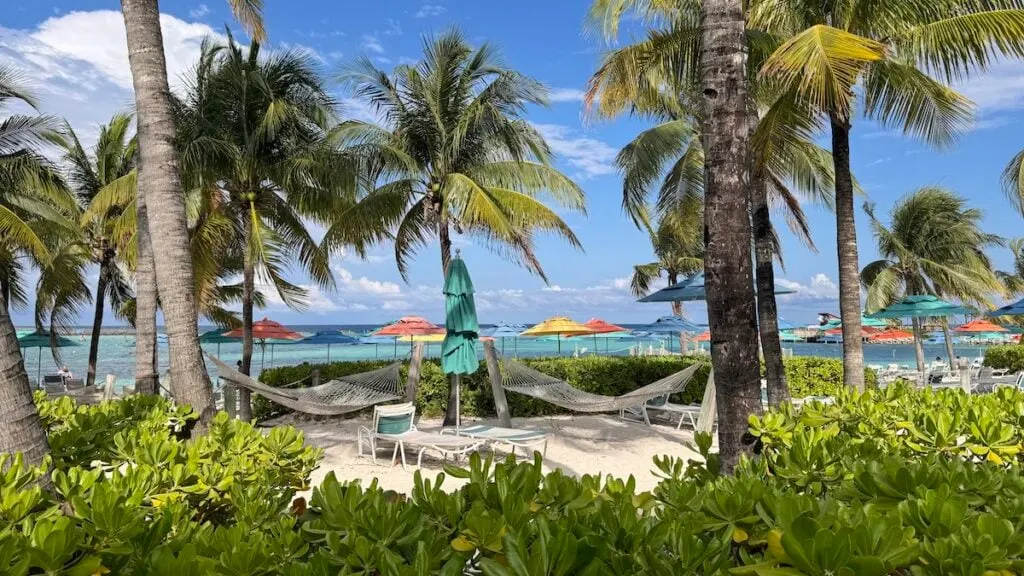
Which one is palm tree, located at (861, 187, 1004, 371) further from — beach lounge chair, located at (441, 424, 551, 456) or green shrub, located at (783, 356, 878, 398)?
beach lounge chair, located at (441, 424, 551, 456)

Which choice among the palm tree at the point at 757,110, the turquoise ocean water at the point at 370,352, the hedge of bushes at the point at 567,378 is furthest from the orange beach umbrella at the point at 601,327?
the turquoise ocean water at the point at 370,352

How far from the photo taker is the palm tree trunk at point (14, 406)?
6.68ft

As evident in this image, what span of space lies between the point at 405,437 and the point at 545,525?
5415 mm

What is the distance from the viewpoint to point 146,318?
5773mm

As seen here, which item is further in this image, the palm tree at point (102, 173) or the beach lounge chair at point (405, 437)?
the palm tree at point (102, 173)

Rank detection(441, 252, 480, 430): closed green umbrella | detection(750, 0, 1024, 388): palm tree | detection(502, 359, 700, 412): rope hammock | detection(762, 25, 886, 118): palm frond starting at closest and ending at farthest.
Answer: detection(762, 25, 886, 118): palm frond, detection(750, 0, 1024, 388): palm tree, detection(502, 359, 700, 412): rope hammock, detection(441, 252, 480, 430): closed green umbrella

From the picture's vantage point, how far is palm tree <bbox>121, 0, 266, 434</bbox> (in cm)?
353

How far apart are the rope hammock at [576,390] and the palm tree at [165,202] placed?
4.11 meters

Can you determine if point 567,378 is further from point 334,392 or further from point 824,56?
point 824,56

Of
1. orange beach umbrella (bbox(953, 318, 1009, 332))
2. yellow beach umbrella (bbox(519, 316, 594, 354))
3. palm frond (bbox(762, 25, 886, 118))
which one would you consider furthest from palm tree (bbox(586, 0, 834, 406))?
orange beach umbrella (bbox(953, 318, 1009, 332))

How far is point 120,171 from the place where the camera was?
476 inches

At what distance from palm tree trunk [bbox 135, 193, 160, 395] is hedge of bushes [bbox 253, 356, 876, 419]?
11.0 feet

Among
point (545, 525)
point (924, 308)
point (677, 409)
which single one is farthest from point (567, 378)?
point (545, 525)

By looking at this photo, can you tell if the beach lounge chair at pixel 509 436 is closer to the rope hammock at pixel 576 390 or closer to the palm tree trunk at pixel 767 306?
the rope hammock at pixel 576 390
